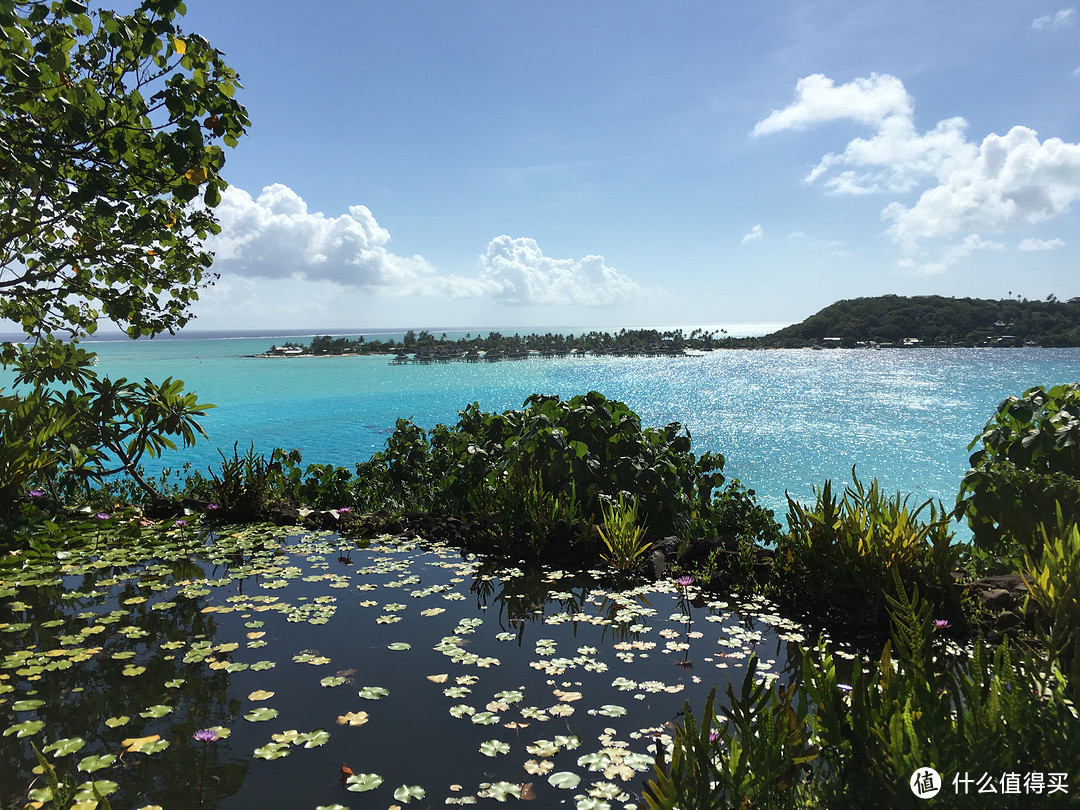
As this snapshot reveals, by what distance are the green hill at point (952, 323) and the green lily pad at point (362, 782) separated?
513 ft

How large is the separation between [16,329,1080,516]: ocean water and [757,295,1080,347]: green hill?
29641 mm

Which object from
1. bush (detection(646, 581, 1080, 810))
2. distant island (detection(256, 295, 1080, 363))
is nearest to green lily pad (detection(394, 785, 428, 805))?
bush (detection(646, 581, 1080, 810))

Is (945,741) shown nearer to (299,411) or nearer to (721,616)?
(721,616)

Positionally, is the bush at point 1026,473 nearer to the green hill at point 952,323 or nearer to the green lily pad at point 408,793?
the green lily pad at point 408,793

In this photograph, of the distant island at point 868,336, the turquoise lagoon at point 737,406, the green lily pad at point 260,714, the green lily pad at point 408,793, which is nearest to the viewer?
the green lily pad at point 408,793

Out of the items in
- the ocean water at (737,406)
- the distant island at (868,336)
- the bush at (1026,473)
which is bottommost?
the ocean water at (737,406)

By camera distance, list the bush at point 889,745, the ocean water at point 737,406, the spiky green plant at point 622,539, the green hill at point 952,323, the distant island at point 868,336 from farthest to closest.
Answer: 1. the green hill at point 952,323
2. the distant island at point 868,336
3. the ocean water at point 737,406
4. the spiky green plant at point 622,539
5. the bush at point 889,745

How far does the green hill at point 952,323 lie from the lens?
128 meters

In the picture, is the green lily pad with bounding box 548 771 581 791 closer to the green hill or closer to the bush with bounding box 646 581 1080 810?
the bush with bounding box 646 581 1080 810

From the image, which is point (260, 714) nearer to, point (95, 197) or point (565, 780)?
point (565, 780)

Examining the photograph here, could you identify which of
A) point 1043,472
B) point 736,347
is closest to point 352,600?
point 1043,472

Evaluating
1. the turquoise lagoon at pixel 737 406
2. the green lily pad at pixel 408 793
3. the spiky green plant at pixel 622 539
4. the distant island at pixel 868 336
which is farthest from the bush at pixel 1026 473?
the distant island at pixel 868 336

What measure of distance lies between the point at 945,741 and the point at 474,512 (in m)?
5.77

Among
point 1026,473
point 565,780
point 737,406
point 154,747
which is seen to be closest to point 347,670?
point 154,747
